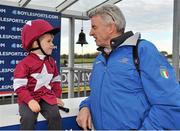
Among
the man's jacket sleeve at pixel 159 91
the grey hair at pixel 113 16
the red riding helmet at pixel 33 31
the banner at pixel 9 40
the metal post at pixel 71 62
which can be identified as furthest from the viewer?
the metal post at pixel 71 62

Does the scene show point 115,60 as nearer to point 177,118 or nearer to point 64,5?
point 177,118

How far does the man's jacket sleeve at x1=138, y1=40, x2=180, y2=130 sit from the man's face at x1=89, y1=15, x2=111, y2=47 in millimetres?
266

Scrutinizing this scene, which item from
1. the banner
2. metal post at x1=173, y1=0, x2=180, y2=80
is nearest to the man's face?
metal post at x1=173, y1=0, x2=180, y2=80

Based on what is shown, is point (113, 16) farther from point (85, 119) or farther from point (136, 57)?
point (85, 119)

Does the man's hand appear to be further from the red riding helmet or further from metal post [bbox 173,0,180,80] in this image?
metal post [bbox 173,0,180,80]

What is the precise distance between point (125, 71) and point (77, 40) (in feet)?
15.7

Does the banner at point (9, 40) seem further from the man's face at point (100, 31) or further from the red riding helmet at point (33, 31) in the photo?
the man's face at point (100, 31)

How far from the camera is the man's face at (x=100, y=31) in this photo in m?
1.73

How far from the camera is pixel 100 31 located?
175 centimetres

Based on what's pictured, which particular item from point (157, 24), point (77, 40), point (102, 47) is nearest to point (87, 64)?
point (77, 40)

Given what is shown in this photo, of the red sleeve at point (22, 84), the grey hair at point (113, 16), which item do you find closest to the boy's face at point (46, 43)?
the red sleeve at point (22, 84)

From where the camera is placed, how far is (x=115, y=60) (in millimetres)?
1598

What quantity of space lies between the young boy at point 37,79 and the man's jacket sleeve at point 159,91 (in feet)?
2.18

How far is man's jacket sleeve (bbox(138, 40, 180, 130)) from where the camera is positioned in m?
1.47
